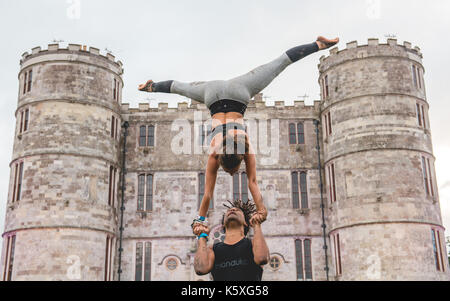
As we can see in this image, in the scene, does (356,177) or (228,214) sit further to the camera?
(356,177)

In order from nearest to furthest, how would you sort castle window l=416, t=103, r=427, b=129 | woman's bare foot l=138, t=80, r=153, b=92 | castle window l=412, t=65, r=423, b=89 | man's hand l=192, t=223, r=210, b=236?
man's hand l=192, t=223, r=210, b=236 < woman's bare foot l=138, t=80, r=153, b=92 < castle window l=416, t=103, r=427, b=129 < castle window l=412, t=65, r=423, b=89

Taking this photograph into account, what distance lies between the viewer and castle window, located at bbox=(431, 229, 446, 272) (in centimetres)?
2261

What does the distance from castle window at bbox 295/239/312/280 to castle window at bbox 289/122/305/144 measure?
4753 millimetres

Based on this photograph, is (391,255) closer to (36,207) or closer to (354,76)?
(354,76)

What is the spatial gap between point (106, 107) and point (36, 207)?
5.48 metres

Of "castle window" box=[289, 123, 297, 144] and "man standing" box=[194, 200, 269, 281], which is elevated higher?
"castle window" box=[289, 123, 297, 144]

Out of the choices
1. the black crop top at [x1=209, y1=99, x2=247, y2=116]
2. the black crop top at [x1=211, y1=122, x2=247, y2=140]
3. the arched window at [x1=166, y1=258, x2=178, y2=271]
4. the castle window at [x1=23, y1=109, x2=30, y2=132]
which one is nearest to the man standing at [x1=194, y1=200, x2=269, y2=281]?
the black crop top at [x1=211, y1=122, x2=247, y2=140]

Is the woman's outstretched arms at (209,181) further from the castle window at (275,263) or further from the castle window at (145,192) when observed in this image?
the castle window at (145,192)

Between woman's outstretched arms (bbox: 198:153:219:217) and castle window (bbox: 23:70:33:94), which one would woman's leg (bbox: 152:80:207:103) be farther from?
castle window (bbox: 23:70:33:94)

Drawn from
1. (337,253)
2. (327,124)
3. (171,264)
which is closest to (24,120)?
(171,264)

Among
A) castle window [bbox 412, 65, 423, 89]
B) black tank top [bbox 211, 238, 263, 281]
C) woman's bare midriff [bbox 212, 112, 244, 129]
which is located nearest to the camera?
black tank top [bbox 211, 238, 263, 281]

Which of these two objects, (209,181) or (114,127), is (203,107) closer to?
(114,127)
